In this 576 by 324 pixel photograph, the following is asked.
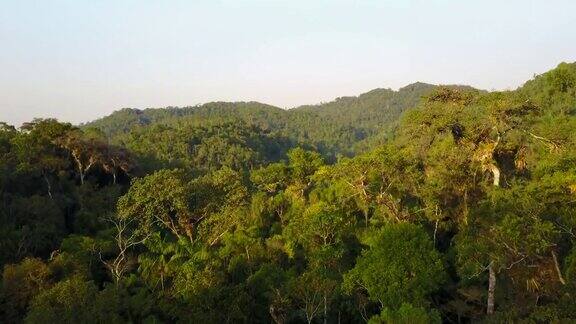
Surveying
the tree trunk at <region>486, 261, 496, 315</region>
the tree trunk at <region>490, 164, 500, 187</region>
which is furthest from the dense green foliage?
the tree trunk at <region>490, 164, 500, 187</region>

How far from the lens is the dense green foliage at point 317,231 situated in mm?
17656

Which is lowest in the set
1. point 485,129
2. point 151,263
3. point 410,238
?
point 151,263

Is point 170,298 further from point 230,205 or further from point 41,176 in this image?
point 41,176

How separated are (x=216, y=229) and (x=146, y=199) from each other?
4.21m

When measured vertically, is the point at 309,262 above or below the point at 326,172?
below

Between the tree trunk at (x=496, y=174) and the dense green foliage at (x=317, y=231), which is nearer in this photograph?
the dense green foliage at (x=317, y=231)

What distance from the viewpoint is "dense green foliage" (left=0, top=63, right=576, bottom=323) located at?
17656mm

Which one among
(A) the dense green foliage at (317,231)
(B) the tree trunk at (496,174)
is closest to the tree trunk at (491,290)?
(A) the dense green foliage at (317,231)

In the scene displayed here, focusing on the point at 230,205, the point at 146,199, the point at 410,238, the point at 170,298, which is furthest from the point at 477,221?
the point at 146,199

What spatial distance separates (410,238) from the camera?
64.5ft

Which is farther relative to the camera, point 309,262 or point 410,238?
point 309,262

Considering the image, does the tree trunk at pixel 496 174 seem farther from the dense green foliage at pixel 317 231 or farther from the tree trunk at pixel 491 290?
the tree trunk at pixel 491 290

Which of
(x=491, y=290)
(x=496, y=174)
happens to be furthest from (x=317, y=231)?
(x=491, y=290)

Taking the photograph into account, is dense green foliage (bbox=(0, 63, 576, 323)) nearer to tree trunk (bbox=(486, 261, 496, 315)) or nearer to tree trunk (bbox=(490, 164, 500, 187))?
tree trunk (bbox=(486, 261, 496, 315))
